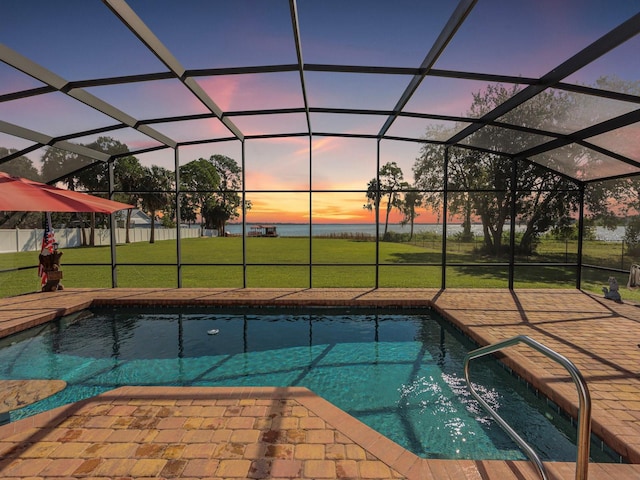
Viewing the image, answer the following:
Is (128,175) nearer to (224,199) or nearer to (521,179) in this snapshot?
(224,199)

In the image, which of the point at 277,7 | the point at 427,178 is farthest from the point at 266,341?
the point at 427,178

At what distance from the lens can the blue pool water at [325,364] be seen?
334cm

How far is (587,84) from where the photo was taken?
13.8 ft

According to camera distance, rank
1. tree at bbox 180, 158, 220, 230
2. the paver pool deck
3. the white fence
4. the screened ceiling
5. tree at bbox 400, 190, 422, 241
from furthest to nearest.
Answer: tree at bbox 180, 158, 220, 230 < tree at bbox 400, 190, 422, 241 < the white fence < the screened ceiling < the paver pool deck

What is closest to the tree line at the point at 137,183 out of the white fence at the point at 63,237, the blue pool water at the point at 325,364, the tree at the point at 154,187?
the tree at the point at 154,187

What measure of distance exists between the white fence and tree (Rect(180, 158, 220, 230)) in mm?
4085

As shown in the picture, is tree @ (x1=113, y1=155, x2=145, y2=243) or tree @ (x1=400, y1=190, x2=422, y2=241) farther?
tree @ (x1=400, y1=190, x2=422, y2=241)

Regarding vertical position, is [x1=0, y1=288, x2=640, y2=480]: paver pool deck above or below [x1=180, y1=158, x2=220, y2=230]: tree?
below

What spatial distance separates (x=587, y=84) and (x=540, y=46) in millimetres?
895

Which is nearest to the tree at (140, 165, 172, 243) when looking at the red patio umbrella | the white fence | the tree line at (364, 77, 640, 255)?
the white fence

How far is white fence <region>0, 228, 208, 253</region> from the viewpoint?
19797 millimetres

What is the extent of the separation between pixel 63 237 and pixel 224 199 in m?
20.1

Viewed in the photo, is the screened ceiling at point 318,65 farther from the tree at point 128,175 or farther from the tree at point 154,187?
the tree at point 154,187

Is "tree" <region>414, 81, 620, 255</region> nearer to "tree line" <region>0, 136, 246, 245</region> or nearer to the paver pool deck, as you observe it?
the paver pool deck
